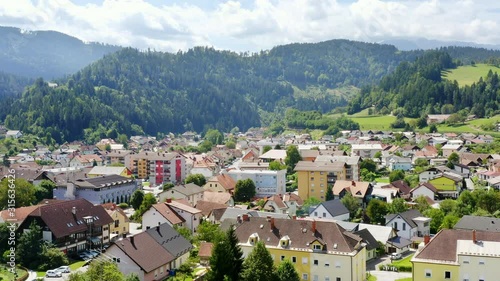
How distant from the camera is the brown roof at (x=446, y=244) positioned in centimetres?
2583

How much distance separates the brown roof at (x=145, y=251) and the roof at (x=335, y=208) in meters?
17.4

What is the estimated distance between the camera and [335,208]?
46062mm

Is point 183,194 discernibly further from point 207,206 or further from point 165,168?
point 165,168

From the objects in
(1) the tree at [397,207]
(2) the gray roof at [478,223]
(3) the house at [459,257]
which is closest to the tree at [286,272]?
(3) the house at [459,257]

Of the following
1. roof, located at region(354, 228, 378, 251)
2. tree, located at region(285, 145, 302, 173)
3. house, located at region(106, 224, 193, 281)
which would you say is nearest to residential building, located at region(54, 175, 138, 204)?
house, located at region(106, 224, 193, 281)

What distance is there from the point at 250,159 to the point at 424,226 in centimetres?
4254

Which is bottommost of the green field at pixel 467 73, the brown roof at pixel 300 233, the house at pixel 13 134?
the house at pixel 13 134

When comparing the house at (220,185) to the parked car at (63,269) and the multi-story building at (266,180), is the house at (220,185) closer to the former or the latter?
the multi-story building at (266,180)

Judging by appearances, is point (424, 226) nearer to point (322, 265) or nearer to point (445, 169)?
point (322, 265)

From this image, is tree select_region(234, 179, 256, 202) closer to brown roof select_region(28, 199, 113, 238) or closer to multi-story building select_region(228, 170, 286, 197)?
multi-story building select_region(228, 170, 286, 197)

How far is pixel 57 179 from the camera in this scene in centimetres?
5691

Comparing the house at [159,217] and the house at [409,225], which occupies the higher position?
the house at [159,217]

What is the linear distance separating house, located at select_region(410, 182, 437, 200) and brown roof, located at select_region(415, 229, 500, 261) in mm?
28489

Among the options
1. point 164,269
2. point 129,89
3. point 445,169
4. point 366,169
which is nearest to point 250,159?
point 366,169
